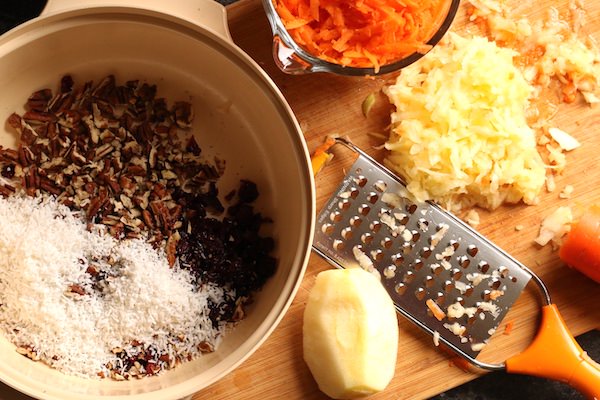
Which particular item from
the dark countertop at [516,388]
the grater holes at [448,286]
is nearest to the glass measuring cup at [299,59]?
the grater holes at [448,286]

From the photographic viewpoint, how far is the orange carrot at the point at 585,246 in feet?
6.44

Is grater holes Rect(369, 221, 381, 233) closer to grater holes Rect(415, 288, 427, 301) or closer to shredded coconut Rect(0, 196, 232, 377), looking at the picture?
grater holes Rect(415, 288, 427, 301)

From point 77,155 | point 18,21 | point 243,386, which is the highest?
point 18,21

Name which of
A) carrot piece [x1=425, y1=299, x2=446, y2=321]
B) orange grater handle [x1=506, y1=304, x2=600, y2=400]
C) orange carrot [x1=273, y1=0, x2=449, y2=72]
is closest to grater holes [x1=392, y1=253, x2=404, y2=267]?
carrot piece [x1=425, y1=299, x2=446, y2=321]

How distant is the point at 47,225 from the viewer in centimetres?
185

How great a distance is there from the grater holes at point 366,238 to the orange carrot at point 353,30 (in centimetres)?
43

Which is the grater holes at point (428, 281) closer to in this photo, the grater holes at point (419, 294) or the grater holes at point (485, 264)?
the grater holes at point (419, 294)

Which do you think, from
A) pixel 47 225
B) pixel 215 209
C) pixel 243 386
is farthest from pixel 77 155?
pixel 243 386

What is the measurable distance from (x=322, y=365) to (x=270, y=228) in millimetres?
380

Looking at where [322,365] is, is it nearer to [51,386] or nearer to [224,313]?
[224,313]

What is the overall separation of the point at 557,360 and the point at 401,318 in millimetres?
419

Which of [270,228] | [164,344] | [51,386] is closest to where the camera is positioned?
[51,386]

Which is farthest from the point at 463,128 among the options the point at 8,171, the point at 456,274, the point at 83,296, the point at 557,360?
the point at 8,171

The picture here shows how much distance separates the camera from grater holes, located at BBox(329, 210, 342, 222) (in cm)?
200
